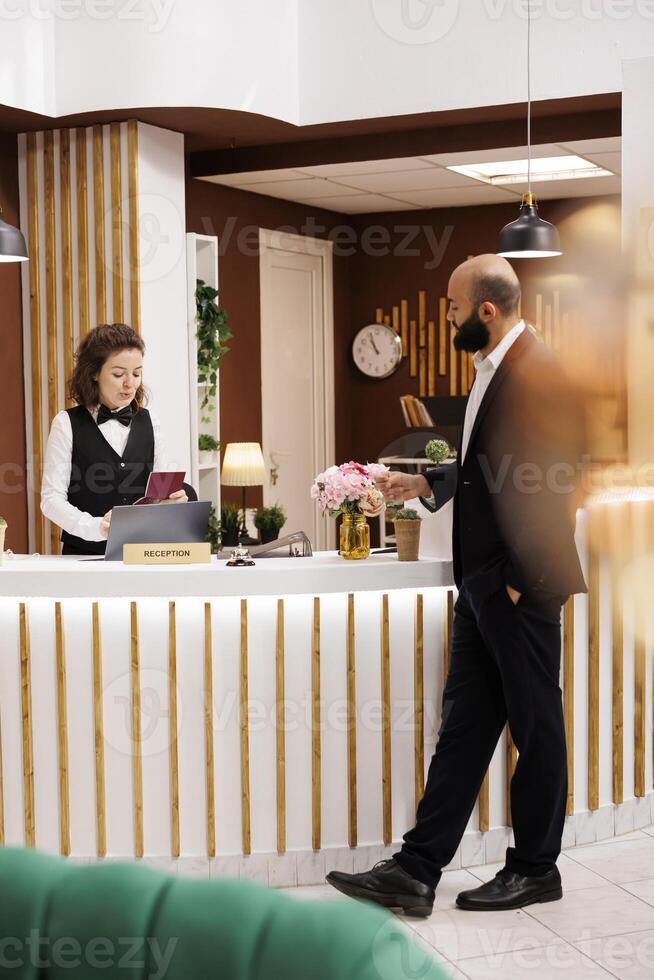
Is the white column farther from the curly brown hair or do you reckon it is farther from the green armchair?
the green armchair

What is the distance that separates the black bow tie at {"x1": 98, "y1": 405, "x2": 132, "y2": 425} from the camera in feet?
13.4

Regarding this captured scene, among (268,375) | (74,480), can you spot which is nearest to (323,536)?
(268,375)

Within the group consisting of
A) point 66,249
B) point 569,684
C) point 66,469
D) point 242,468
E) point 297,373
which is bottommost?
point 569,684

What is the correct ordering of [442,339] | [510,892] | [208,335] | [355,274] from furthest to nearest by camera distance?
[355,274] < [442,339] < [208,335] < [510,892]

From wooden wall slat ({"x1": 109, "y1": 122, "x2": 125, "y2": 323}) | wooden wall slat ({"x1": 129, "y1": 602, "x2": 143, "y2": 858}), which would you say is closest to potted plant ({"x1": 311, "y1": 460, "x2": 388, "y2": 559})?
wooden wall slat ({"x1": 129, "y1": 602, "x2": 143, "y2": 858})

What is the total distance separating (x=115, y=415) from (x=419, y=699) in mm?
1503

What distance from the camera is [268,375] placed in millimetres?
8445

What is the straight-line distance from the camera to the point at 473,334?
320cm

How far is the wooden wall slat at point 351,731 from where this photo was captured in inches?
135

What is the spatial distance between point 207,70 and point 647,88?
7.03ft

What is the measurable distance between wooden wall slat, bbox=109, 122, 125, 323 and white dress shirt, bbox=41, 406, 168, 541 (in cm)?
192

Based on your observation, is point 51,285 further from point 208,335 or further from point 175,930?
point 175,930

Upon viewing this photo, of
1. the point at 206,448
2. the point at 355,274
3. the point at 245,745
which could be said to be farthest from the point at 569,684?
the point at 355,274

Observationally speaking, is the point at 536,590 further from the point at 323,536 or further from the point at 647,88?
the point at 323,536
